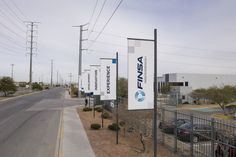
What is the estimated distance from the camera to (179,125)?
12.3m

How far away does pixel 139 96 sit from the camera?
27.8 feet

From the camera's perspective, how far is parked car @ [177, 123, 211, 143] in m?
9.85

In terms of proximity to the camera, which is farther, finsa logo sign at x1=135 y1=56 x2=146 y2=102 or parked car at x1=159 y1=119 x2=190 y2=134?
parked car at x1=159 y1=119 x2=190 y2=134

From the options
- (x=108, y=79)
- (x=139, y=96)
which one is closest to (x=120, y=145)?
(x=108, y=79)

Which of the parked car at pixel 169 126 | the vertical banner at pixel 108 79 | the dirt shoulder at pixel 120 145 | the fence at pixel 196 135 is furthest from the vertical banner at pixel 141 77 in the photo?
the vertical banner at pixel 108 79

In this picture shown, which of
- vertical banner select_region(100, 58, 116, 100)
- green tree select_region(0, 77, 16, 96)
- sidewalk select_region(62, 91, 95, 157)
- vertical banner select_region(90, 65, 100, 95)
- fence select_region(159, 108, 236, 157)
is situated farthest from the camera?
green tree select_region(0, 77, 16, 96)

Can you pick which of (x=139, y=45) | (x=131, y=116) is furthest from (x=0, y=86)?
(x=139, y=45)

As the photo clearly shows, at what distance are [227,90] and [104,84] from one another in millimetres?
41871

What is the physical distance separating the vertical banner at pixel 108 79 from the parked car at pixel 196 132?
4117mm

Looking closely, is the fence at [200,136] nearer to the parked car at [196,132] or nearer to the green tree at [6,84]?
the parked car at [196,132]

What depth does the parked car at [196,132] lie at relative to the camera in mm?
9849

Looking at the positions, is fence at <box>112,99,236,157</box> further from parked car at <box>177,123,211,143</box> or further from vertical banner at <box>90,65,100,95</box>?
Result: vertical banner at <box>90,65,100,95</box>

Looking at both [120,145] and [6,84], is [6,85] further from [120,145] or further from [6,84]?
[120,145]

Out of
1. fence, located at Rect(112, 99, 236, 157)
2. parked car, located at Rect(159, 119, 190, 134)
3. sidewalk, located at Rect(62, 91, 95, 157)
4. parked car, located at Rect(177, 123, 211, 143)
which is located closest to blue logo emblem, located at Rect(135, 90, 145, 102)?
fence, located at Rect(112, 99, 236, 157)
